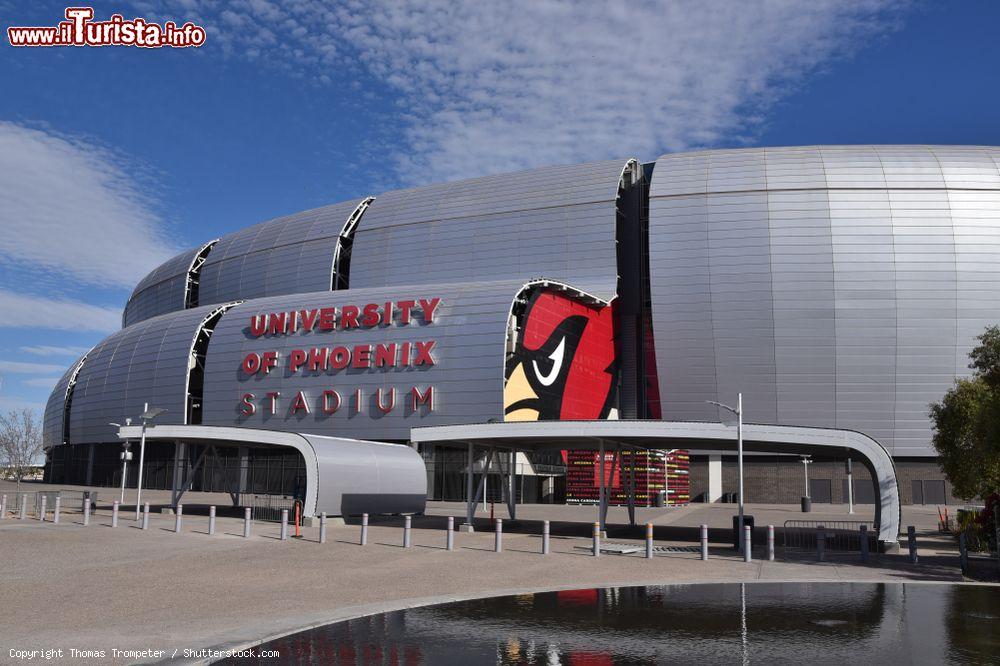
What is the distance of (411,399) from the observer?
65.9 meters

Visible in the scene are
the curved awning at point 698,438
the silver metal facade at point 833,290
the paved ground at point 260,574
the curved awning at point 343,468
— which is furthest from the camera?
the silver metal facade at point 833,290

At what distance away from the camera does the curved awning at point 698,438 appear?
1197 inches

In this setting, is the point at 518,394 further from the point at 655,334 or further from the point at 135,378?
the point at 135,378

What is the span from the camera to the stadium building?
2645 inches

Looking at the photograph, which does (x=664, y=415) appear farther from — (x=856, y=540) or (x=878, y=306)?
(x=856, y=540)

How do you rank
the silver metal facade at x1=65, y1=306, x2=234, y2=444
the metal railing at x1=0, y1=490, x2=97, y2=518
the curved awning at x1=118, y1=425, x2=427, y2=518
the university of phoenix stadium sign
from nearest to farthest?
the curved awning at x1=118, y1=425, x2=427, y2=518, the metal railing at x1=0, y1=490, x2=97, y2=518, the university of phoenix stadium sign, the silver metal facade at x1=65, y1=306, x2=234, y2=444

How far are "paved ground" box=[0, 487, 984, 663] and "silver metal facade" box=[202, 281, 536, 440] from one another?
28.7 meters

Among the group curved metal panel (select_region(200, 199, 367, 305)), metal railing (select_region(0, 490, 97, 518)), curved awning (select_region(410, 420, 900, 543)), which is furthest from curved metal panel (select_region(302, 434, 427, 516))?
curved metal panel (select_region(200, 199, 367, 305))

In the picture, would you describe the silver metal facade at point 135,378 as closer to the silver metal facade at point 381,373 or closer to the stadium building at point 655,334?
the stadium building at point 655,334

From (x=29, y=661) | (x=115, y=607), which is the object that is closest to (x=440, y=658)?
(x=29, y=661)

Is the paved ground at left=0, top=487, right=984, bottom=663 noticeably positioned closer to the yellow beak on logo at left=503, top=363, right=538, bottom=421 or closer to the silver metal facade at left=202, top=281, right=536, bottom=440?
the yellow beak on logo at left=503, top=363, right=538, bottom=421

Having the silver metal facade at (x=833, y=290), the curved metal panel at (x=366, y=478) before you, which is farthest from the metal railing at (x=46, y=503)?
the silver metal facade at (x=833, y=290)

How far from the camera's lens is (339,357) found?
68.7 metres

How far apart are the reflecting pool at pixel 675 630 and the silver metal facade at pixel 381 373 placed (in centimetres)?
4474
